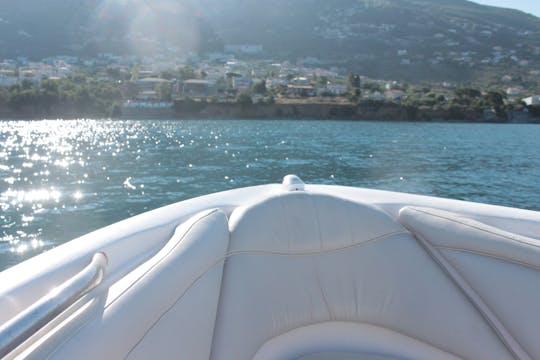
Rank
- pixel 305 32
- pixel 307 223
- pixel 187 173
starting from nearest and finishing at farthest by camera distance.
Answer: pixel 307 223, pixel 187 173, pixel 305 32

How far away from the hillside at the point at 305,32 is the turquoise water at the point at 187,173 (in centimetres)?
6313

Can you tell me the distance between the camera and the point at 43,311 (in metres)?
1.14

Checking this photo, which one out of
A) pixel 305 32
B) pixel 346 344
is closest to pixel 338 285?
pixel 346 344

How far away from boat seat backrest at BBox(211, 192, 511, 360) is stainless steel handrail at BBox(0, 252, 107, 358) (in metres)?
0.60

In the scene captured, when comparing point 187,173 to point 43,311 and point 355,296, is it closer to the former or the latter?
point 355,296

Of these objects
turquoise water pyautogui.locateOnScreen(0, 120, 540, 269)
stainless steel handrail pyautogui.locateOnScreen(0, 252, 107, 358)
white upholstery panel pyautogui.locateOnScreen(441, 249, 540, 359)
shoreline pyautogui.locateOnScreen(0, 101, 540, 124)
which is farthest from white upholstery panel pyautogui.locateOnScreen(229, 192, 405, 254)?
shoreline pyautogui.locateOnScreen(0, 101, 540, 124)

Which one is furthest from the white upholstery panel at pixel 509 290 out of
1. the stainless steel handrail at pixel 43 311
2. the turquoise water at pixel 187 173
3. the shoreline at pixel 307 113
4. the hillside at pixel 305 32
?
the hillside at pixel 305 32

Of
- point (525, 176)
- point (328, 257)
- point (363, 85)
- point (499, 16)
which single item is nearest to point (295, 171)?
point (525, 176)

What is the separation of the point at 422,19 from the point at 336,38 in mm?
25398

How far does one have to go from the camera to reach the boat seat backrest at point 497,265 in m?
1.76

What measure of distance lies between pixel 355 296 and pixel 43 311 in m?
1.35

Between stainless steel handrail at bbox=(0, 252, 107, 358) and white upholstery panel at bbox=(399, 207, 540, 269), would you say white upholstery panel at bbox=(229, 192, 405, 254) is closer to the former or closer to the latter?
white upholstery panel at bbox=(399, 207, 540, 269)

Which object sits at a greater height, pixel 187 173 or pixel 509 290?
pixel 509 290

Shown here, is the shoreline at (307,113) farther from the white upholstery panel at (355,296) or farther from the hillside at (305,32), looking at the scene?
the white upholstery panel at (355,296)
